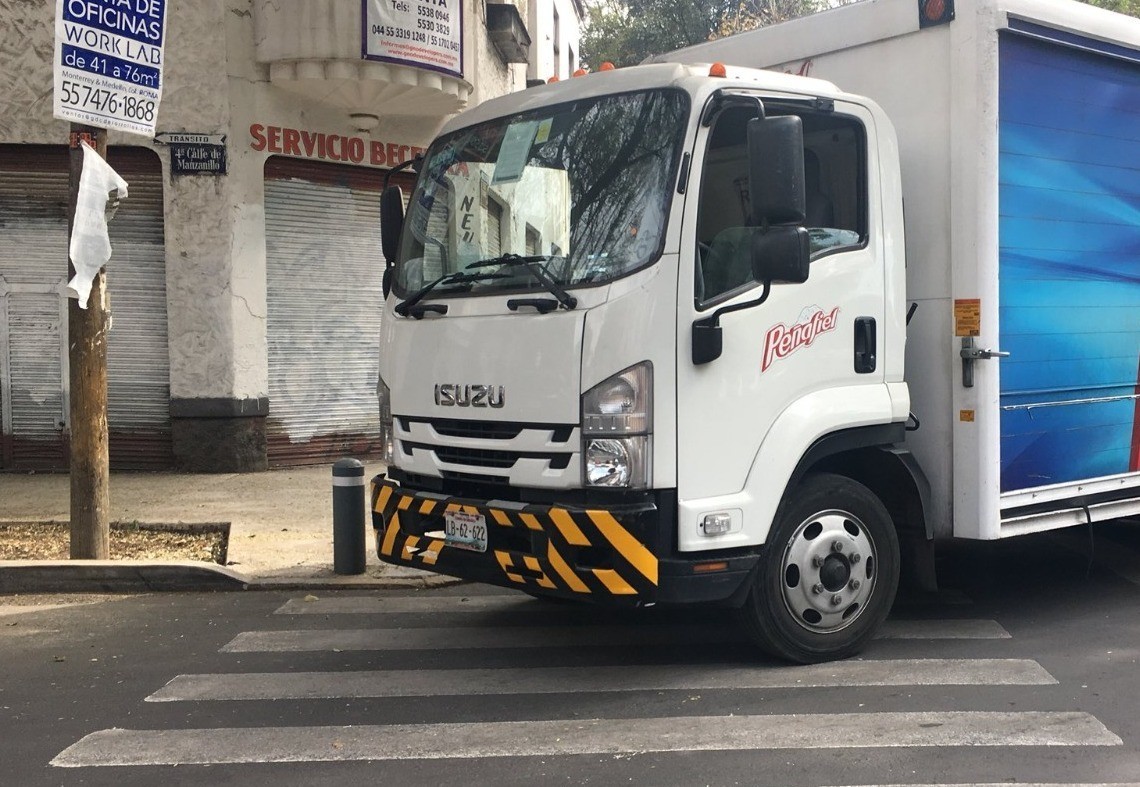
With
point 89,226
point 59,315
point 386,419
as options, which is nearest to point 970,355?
point 386,419

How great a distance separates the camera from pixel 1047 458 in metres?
6.11

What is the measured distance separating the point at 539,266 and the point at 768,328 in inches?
40.8

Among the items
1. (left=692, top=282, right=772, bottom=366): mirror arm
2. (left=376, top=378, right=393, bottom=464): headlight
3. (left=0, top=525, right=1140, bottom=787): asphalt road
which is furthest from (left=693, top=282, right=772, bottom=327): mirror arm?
(left=376, top=378, right=393, bottom=464): headlight

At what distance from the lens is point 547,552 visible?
4961mm

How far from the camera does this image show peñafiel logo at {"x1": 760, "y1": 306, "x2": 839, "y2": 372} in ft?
16.9

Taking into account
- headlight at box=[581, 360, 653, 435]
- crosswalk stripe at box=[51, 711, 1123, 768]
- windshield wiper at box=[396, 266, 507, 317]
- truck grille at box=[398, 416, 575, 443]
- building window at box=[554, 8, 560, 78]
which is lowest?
crosswalk stripe at box=[51, 711, 1123, 768]

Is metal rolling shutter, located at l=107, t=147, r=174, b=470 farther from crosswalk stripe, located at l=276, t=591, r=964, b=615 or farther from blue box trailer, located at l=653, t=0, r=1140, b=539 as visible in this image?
blue box trailer, located at l=653, t=0, r=1140, b=539

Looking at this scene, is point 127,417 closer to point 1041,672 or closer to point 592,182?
point 592,182

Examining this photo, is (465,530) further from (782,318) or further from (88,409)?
(88,409)

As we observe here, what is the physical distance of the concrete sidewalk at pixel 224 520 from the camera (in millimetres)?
7527

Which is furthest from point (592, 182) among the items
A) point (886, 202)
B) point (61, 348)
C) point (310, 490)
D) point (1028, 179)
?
point (61, 348)

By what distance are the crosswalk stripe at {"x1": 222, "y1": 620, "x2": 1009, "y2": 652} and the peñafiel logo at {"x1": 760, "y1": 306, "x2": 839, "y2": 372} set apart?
64.5 inches

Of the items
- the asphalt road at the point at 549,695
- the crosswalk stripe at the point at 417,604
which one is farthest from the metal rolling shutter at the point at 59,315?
the crosswalk stripe at the point at 417,604

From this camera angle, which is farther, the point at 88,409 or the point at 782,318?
the point at 88,409
